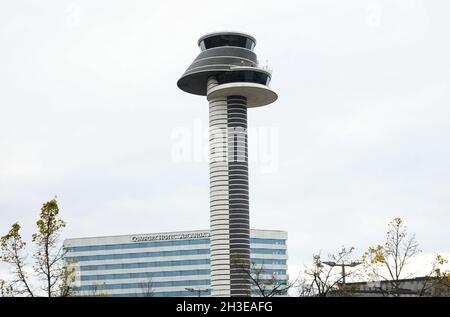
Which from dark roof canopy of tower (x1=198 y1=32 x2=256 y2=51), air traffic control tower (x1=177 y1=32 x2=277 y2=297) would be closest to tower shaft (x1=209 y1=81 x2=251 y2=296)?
air traffic control tower (x1=177 y1=32 x2=277 y2=297)

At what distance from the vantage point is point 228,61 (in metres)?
149

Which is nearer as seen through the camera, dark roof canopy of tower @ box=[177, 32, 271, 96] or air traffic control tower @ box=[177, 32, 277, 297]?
air traffic control tower @ box=[177, 32, 277, 297]

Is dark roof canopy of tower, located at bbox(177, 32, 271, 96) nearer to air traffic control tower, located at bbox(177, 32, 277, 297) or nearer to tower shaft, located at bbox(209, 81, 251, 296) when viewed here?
air traffic control tower, located at bbox(177, 32, 277, 297)

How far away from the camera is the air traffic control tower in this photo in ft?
472

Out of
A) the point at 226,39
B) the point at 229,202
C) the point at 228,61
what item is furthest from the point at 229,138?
the point at 226,39

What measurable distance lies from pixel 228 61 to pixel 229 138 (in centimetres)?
1463

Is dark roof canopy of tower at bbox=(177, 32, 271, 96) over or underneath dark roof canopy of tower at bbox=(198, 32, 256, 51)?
underneath

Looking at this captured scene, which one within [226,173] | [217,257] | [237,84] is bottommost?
[217,257]
